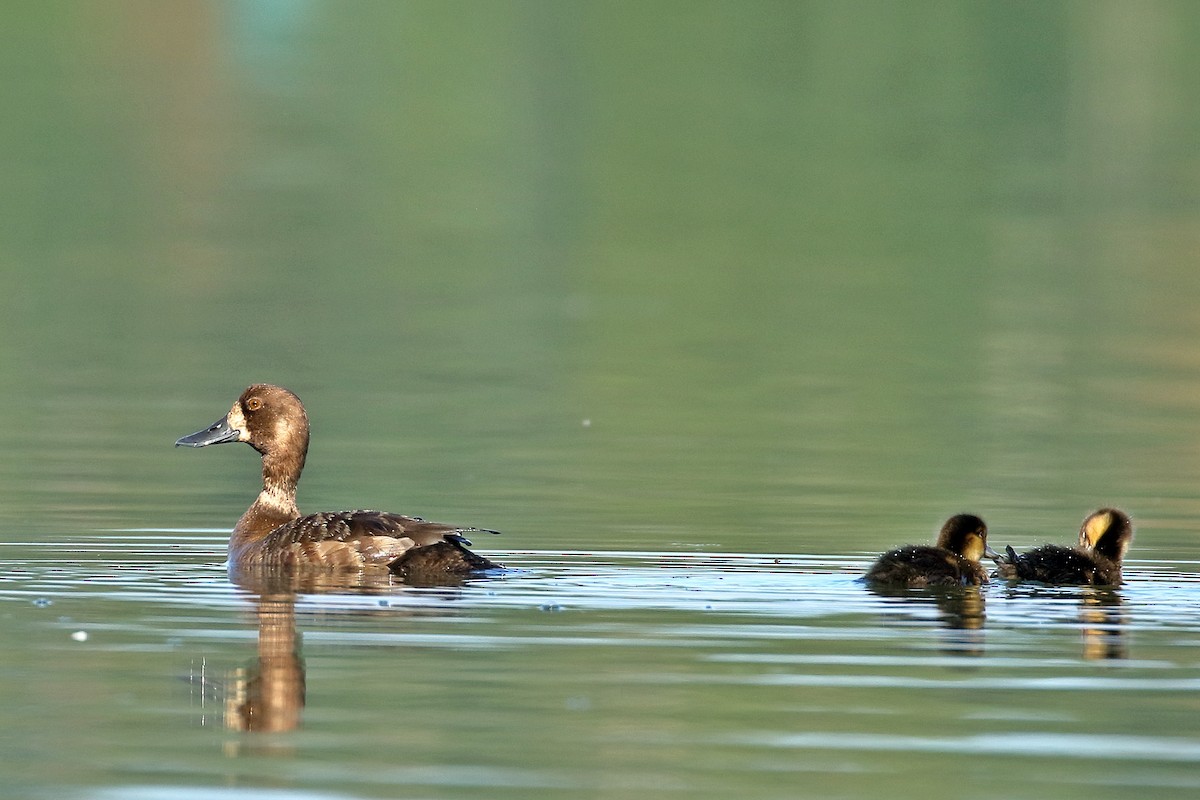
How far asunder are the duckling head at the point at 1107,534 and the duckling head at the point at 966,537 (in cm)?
48

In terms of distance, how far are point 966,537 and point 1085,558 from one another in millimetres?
652

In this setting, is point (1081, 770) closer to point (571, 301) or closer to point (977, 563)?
point (977, 563)

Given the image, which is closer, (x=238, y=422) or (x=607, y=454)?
(x=238, y=422)

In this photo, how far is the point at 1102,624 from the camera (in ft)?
34.9

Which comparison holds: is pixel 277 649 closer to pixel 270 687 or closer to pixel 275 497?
pixel 270 687

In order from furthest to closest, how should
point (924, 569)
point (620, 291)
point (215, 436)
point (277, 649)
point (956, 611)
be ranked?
point (620, 291) < point (215, 436) < point (924, 569) < point (956, 611) < point (277, 649)

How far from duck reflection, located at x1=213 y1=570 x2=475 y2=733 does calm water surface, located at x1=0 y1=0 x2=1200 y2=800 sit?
0.04 meters

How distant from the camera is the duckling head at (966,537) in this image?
12.2 metres

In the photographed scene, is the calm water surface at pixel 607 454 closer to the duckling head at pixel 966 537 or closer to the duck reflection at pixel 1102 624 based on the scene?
the duck reflection at pixel 1102 624

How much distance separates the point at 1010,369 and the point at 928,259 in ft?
40.1


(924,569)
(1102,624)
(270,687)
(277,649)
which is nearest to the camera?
(270,687)

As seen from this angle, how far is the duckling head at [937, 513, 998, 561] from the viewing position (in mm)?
12172

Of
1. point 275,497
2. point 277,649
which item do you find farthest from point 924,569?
point 275,497

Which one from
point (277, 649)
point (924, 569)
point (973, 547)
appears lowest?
point (277, 649)
